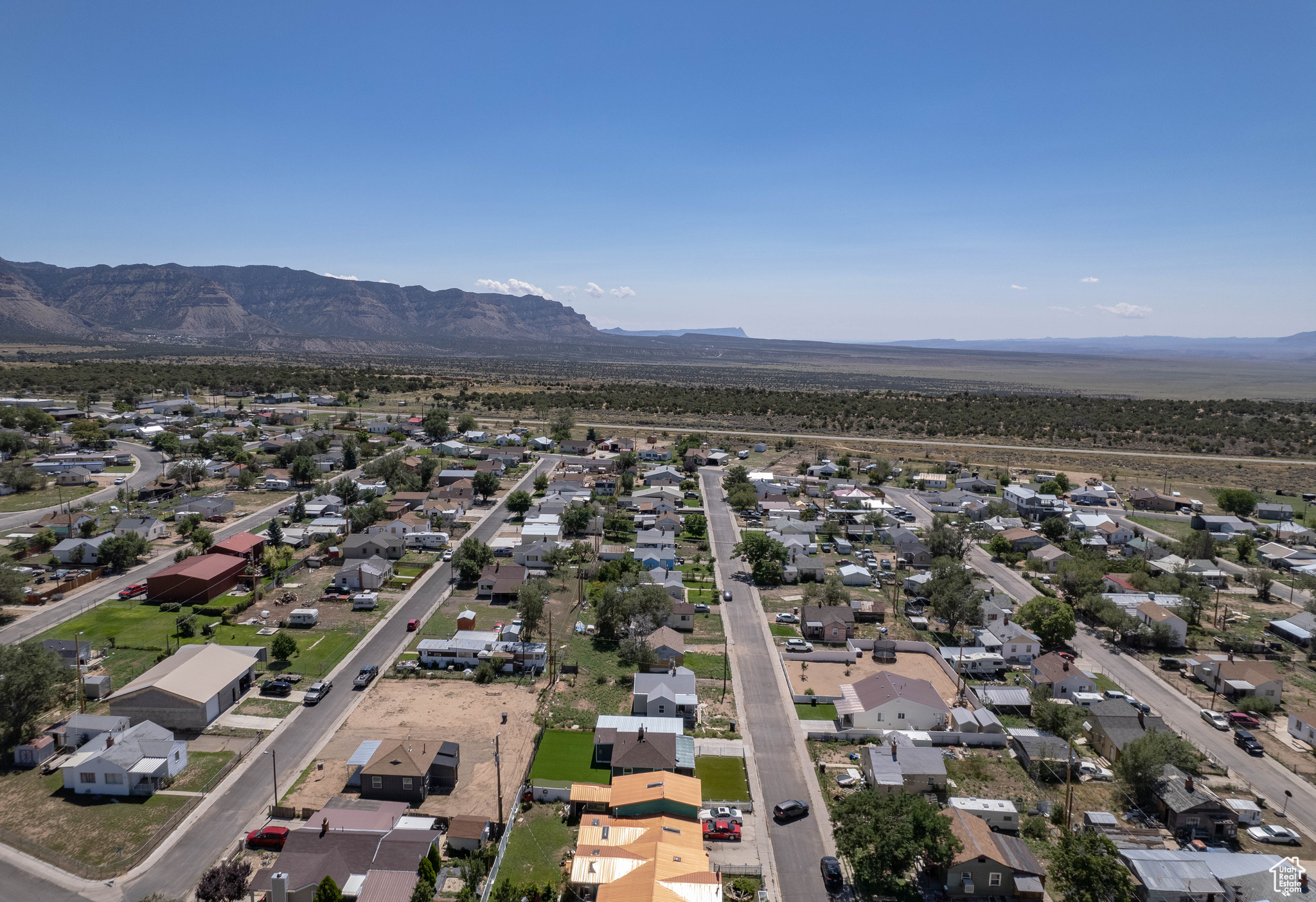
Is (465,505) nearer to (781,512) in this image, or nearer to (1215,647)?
(781,512)

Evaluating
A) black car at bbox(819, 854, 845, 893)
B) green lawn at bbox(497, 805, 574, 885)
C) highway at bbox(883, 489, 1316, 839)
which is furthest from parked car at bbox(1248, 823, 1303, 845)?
green lawn at bbox(497, 805, 574, 885)

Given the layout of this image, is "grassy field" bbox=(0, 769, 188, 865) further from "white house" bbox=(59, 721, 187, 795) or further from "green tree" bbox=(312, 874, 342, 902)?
"green tree" bbox=(312, 874, 342, 902)

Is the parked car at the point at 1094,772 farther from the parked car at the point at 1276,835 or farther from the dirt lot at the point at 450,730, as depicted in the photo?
the dirt lot at the point at 450,730

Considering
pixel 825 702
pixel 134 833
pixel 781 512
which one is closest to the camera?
pixel 134 833

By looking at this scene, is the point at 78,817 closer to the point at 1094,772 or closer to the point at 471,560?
the point at 471,560

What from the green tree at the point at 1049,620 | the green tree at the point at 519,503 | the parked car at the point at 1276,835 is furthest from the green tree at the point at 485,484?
the parked car at the point at 1276,835

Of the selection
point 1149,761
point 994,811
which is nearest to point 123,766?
point 994,811

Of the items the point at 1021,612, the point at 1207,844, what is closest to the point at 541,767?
the point at 1207,844

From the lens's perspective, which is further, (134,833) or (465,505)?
(465,505)
